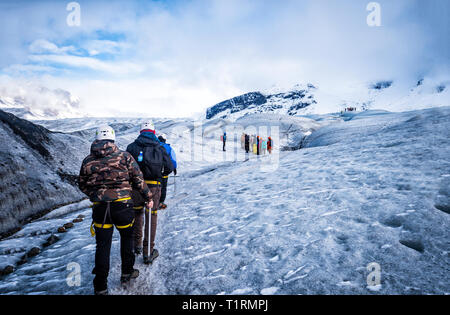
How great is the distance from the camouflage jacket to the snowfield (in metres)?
1.76

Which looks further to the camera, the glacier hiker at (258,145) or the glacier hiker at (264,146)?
the glacier hiker at (264,146)

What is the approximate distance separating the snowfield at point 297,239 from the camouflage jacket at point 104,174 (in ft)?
5.76

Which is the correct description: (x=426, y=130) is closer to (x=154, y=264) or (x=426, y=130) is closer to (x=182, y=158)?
(x=154, y=264)

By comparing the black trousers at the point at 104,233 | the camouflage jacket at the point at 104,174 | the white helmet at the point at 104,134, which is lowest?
the black trousers at the point at 104,233

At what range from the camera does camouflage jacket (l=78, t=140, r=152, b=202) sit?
142 inches

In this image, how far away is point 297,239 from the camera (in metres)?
5.06

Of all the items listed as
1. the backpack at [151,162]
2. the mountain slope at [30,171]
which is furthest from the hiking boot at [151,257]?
the mountain slope at [30,171]

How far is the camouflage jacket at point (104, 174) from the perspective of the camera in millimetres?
3600

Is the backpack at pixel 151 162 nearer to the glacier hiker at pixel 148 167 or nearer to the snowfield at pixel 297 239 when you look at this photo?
the glacier hiker at pixel 148 167

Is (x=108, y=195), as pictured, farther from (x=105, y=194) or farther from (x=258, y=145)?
(x=258, y=145)

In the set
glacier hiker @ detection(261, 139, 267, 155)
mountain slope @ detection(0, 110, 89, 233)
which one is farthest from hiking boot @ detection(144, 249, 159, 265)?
glacier hiker @ detection(261, 139, 267, 155)

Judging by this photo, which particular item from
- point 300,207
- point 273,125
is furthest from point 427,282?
point 273,125

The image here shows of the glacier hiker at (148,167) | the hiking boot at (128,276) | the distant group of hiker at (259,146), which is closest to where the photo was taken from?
the hiking boot at (128,276)

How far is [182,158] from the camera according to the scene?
856 inches
